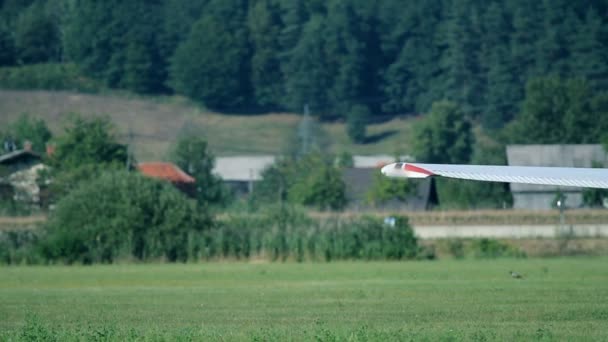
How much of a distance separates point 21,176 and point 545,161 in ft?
122

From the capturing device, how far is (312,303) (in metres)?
24.6

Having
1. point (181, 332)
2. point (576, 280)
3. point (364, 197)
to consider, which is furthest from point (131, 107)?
point (181, 332)

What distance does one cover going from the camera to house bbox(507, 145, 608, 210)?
267ft

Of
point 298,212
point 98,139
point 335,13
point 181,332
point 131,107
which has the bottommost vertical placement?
point 181,332

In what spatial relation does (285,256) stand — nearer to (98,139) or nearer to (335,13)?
(98,139)

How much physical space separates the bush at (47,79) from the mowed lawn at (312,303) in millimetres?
125475

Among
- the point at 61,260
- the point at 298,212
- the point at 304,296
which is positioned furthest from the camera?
the point at 298,212

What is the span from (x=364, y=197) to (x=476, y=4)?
83.2 m

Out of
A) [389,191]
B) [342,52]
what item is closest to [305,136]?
[342,52]

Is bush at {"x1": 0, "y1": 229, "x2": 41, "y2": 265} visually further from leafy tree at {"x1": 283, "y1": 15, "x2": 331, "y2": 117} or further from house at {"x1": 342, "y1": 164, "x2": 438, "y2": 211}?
leafy tree at {"x1": 283, "y1": 15, "x2": 331, "y2": 117}

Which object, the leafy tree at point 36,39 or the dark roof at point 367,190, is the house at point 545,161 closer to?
the dark roof at point 367,190

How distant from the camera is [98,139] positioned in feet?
269

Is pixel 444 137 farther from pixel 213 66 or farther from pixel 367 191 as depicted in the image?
pixel 213 66

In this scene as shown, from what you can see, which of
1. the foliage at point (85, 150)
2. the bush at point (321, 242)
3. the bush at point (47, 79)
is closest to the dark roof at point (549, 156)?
the foliage at point (85, 150)
